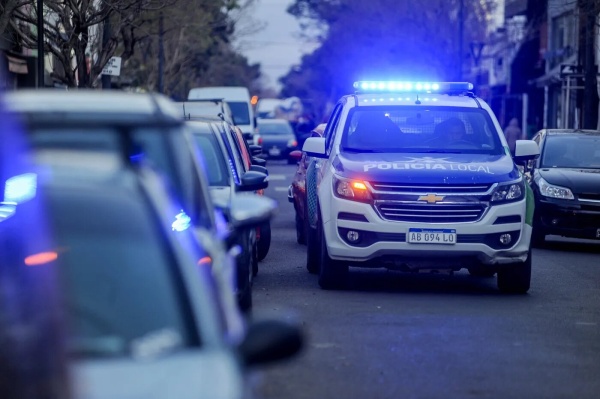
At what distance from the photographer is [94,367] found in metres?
4.05

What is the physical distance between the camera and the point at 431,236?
39.5 ft

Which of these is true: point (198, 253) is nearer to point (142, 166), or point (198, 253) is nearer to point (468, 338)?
point (142, 166)

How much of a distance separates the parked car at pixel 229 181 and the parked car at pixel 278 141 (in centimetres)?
3808

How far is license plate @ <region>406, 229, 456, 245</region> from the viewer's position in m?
12.0

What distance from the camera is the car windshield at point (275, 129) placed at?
52.8 m

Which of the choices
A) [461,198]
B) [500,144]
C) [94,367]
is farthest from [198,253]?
[500,144]

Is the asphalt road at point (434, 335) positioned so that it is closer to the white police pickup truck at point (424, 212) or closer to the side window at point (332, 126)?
the white police pickup truck at point (424, 212)

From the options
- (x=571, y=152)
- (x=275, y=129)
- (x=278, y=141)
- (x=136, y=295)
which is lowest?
(x=278, y=141)

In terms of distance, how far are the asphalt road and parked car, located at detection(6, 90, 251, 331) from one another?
95cm

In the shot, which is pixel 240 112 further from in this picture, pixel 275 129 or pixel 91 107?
pixel 91 107

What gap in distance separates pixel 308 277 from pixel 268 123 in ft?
132

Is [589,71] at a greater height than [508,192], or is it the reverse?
[589,71]

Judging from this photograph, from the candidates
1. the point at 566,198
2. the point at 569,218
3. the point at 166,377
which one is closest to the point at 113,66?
the point at 566,198

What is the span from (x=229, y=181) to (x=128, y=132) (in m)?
6.93
